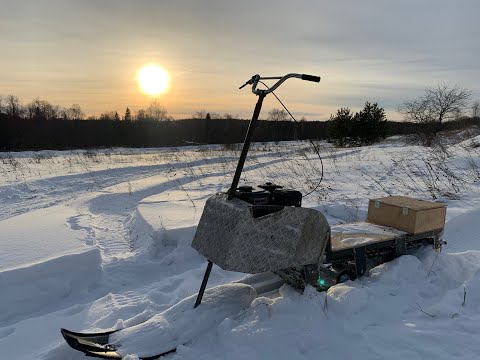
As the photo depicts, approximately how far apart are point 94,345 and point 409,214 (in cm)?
308

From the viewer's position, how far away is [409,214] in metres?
3.70

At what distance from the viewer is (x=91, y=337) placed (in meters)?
2.72

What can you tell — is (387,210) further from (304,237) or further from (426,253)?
(304,237)

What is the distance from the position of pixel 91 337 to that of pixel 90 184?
7958 mm

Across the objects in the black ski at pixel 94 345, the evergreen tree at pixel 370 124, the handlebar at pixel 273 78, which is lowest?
the black ski at pixel 94 345

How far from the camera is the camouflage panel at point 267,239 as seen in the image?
8.44ft

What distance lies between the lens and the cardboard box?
3676mm

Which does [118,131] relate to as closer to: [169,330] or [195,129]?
[195,129]

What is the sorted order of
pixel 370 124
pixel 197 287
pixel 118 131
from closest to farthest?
pixel 197 287, pixel 370 124, pixel 118 131

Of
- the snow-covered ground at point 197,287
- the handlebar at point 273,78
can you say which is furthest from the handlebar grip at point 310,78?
the snow-covered ground at point 197,287

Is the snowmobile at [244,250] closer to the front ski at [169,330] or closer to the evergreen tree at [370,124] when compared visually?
the front ski at [169,330]

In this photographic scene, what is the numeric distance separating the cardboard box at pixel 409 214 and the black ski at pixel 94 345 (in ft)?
8.51

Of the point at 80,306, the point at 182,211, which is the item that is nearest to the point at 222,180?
the point at 182,211

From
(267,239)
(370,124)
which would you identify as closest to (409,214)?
(267,239)
